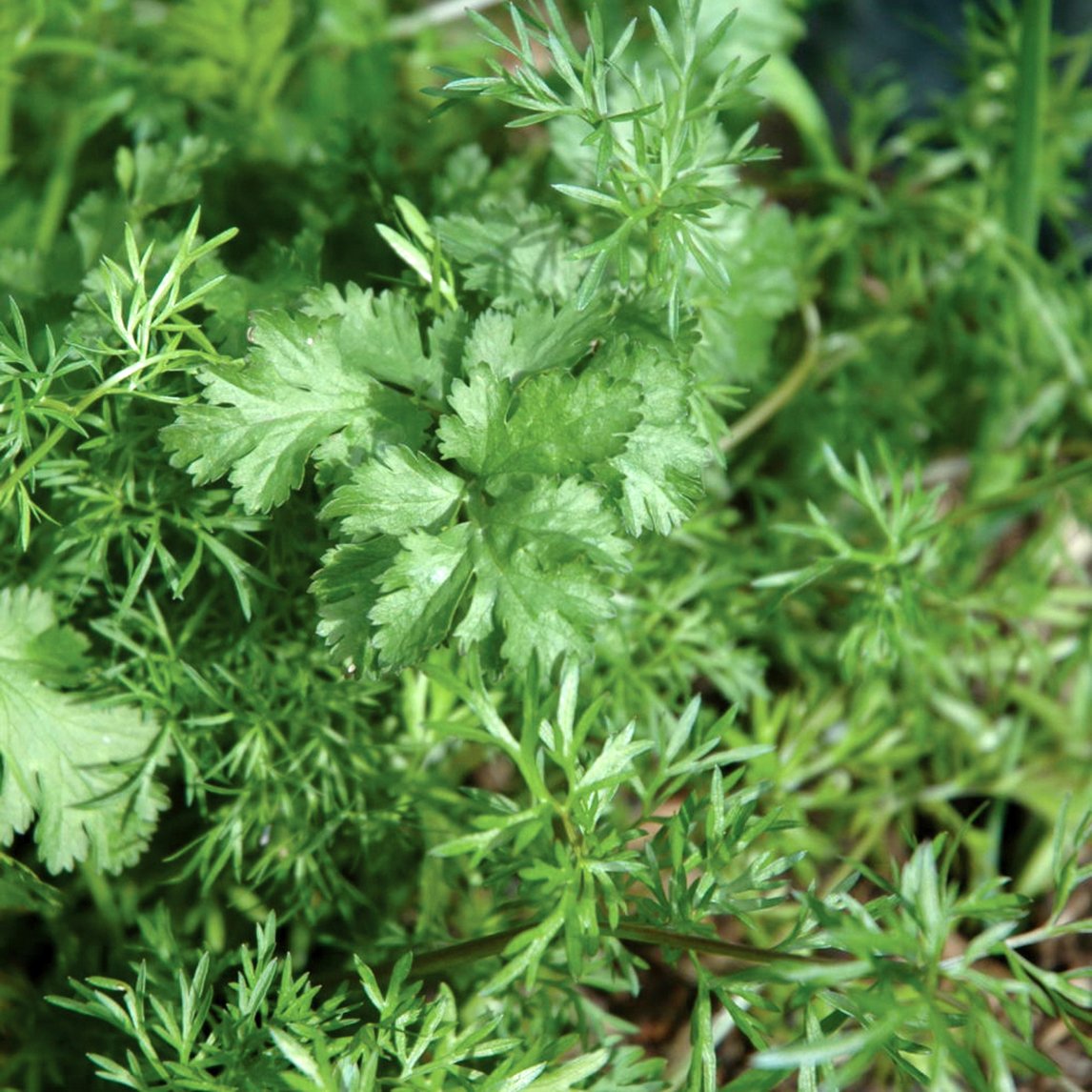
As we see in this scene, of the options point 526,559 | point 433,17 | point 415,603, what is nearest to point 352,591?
point 415,603

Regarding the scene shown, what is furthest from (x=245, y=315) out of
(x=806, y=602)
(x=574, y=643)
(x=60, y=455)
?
(x=806, y=602)

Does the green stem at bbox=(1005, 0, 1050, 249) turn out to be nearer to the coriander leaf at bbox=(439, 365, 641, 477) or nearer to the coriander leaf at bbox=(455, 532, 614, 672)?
the coriander leaf at bbox=(439, 365, 641, 477)

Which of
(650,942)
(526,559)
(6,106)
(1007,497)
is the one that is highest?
(6,106)

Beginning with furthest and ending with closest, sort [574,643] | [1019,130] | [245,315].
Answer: [1019,130]
[245,315]
[574,643]

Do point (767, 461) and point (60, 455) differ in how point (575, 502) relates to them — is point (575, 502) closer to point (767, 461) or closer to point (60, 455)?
point (60, 455)

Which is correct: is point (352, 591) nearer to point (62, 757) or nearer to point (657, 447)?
point (657, 447)

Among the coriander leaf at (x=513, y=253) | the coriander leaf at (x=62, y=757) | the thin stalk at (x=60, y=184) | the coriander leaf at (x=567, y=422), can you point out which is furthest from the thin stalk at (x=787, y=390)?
the thin stalk at (x=60, y=184)
